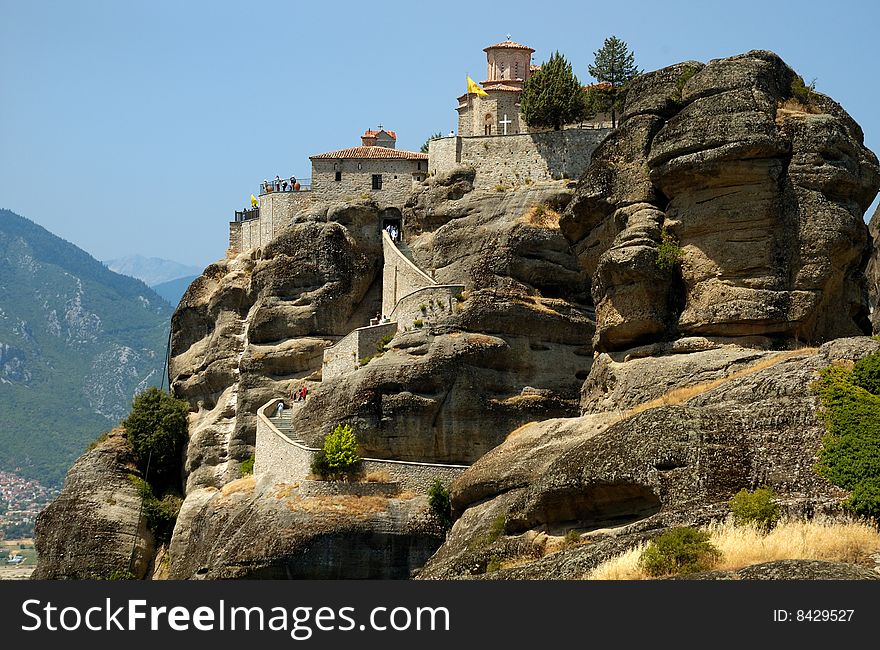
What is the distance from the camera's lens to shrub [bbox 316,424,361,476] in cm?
6688

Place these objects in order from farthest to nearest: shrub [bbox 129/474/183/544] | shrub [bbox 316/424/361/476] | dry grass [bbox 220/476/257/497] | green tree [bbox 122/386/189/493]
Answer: green tree [bbox 122/386/189/493]
shrub [bbox 129/474/183/544]
dry grass [bbox 220/476/257/497]
shrub [bbox 316/424/361/476]

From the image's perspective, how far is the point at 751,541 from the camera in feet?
109

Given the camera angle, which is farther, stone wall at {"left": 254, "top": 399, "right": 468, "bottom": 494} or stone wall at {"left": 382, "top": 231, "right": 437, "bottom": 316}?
stone wall at {"left": 382, "top": 231, "right": 437, "bottom": 316}

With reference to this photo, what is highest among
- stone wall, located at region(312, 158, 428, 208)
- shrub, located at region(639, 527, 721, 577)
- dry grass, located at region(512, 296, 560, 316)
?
stone wall, located at region(312, 158, 428, 208)

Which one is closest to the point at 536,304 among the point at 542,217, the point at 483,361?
the point at 483,361

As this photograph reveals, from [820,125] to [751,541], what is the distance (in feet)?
76.8

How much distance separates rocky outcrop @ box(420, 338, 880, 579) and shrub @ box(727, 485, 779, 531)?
1.19 ft

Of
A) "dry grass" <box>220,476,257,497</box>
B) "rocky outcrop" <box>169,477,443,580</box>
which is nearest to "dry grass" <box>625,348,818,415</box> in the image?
"rocky outcrop" <box>169,477,443,580</box>

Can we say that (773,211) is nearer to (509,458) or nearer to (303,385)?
(509,458)

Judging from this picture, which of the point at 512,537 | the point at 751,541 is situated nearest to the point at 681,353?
the point at 512,537

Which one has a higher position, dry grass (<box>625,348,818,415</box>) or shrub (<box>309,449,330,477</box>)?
dry grass (<box>625,348,818,415</box>)

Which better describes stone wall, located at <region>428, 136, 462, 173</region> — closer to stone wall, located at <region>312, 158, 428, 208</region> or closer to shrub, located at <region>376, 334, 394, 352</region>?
stone wall, located at <region>312, 158, 428, 208</region>

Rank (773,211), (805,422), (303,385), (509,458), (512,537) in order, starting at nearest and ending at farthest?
(805,422) → (512,537) → (509,458) → (773,211) → (303,385)

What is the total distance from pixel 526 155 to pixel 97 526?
26.6 metres
